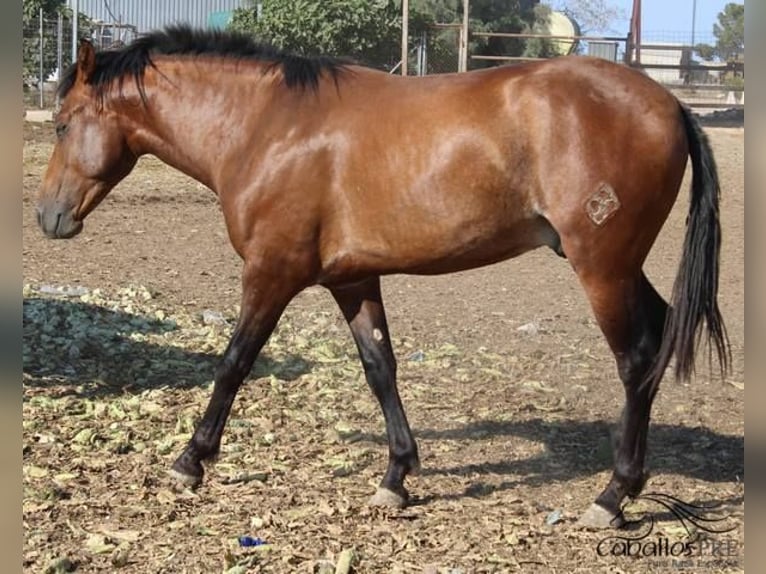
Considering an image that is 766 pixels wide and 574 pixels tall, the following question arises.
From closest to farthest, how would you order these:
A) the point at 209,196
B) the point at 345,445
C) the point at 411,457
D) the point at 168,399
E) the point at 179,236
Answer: the point at 411,457
the point at 345,445
the point at 168,399
the point at 179,236
the point at 209,196

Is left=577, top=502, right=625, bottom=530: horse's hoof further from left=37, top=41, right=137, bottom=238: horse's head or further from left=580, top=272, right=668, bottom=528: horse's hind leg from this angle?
left=37, top=41, right=137, bottom=238: horse's head

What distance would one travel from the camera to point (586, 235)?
3.98m

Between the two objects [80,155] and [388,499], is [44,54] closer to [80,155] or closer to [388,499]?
[80,155]

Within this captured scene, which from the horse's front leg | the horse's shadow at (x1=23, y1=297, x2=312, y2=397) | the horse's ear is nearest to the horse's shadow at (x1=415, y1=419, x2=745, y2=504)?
the horse's front leg

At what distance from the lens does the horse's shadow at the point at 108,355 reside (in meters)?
6.18

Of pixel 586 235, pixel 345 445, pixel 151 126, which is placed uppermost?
pixel 151 126

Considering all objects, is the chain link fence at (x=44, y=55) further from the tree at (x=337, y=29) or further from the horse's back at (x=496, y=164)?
the horse's back at (x=496, y=164)

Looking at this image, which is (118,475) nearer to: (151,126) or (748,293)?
(151,126)

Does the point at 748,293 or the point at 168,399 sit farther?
the point at 168,399

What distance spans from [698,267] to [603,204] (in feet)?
1.90

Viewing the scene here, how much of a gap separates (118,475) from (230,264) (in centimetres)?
513

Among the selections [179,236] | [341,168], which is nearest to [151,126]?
[341,168]

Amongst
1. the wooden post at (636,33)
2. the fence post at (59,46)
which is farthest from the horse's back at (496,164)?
the fence post at (59,46)

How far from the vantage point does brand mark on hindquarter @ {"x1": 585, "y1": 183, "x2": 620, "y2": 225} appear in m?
3.95
